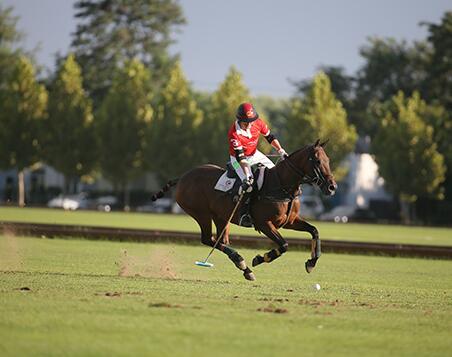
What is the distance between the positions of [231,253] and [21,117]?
194 ft

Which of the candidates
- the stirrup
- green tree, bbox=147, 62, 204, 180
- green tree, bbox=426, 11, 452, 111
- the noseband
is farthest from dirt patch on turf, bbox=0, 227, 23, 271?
green tree, bbox=426, 11, 452, 111

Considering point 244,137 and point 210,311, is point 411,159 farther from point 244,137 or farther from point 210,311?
point 210,311

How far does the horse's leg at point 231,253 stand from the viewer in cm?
1572

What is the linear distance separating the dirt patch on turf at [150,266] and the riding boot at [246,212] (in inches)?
56.0

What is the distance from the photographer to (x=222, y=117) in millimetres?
70562

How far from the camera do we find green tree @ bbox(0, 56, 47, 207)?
72.7 metres

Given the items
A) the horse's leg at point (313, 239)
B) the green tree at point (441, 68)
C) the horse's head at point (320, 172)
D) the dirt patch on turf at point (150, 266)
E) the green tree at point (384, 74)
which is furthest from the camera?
the green tree at point (384, 74)

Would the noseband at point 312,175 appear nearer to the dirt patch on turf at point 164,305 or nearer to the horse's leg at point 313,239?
the horse's leg at point 313,239

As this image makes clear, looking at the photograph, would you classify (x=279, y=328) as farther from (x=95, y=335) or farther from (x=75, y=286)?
(x=75, y=286)

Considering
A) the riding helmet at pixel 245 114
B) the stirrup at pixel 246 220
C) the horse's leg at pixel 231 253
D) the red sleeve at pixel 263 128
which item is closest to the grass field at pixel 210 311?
the horse's leg at pixel 231 253

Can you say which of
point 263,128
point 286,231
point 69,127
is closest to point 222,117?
point 69,127

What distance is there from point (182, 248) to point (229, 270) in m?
7.18

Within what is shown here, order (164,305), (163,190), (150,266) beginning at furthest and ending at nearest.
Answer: (150,266) → (163,190) → (164,305)

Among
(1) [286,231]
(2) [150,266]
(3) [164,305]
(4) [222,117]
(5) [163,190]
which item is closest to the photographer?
(3) [164,305]
